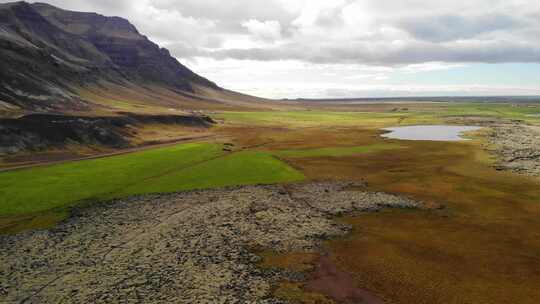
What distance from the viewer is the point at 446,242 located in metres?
38.1

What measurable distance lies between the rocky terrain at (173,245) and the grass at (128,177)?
18.8ft

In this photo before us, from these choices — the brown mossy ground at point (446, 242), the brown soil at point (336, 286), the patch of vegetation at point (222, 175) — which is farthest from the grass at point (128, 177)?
the brown soil at point (336, 286)

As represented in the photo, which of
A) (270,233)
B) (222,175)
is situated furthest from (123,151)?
(270,233)

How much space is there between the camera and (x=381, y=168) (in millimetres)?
74188

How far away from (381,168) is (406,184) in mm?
13625

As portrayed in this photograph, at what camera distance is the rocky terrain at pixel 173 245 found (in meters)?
29.5

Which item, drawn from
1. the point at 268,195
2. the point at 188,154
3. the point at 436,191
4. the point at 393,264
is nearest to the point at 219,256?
the point at 393,264

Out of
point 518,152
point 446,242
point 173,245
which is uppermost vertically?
point 518,152

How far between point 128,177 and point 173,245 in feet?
99.9

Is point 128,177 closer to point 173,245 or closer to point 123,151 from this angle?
point 173,245

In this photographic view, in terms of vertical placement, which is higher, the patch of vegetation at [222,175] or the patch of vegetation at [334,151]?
the patch of vegetation at [334,151]

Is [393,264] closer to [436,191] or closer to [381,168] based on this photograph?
[436,191]

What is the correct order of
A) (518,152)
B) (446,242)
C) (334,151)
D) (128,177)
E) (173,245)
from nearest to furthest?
(173,245), (446,242), (128,177), (518,152), (334,151)

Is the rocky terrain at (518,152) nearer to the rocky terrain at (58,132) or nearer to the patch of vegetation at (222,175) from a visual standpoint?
the patch of vegetation at (222,175)
